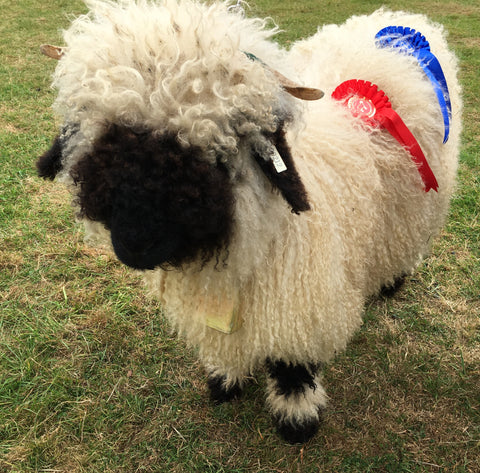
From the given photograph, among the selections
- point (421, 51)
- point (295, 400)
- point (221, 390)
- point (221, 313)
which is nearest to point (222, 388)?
point (221, 390)

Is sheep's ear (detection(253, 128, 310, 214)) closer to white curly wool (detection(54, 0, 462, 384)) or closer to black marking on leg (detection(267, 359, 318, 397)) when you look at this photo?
white curly wool (detection(54, 0, 462, 384))

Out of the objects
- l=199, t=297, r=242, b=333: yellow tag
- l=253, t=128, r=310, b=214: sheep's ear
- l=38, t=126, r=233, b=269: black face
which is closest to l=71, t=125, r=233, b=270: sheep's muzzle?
l=38, t=126, r=233, b=269: black face

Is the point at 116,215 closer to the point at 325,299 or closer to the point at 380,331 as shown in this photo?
the point at 325,299

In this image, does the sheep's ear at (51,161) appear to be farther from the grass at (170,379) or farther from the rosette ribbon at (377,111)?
the rosette ribbon at (377,111)

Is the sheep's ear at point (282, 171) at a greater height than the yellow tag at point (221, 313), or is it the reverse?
the sheep's ear at point (282, 171)

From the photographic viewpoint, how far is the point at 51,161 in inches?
57.5

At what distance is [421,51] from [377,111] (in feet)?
1.81

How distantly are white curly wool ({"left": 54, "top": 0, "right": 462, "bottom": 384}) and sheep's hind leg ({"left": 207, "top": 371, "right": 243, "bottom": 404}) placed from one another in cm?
5

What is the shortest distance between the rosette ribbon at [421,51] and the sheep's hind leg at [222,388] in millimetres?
1690

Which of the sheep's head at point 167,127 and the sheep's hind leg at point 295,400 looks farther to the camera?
the sheep's hind leg at point 295,400

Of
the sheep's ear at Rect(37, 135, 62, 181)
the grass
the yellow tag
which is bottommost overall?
the grass

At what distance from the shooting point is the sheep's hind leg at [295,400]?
2141 millimetres

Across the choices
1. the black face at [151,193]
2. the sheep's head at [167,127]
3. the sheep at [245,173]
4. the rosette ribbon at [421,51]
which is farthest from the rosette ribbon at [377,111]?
the black face at [151,193]

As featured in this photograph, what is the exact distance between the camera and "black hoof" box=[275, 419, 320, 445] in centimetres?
230
